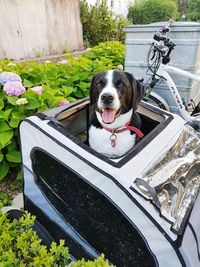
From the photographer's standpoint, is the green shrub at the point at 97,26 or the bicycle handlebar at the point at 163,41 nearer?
the bicycle handlebar at the point at 163,41

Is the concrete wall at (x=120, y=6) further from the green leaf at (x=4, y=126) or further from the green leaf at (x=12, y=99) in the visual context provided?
the green leaf at (x=4, y=126)

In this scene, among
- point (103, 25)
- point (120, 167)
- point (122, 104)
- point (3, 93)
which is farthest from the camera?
point (103, 25)

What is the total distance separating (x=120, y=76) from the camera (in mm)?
1806

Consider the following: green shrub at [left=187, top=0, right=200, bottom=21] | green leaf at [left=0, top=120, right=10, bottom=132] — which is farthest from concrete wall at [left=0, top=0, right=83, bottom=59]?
green shrub at [left=187, top=0, right=200, bottom=21]

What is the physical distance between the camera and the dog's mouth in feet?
5.83

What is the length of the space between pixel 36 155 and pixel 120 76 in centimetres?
80

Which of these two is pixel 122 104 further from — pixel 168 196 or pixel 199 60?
pixel 199 60

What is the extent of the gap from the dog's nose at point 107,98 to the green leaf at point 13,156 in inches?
37.3

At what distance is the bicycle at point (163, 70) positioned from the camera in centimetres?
267

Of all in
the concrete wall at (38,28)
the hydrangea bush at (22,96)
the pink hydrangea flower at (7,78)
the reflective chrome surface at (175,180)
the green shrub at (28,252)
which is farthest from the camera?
the concrete wall at (38,28)

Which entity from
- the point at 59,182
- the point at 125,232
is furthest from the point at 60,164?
the point at 125,232

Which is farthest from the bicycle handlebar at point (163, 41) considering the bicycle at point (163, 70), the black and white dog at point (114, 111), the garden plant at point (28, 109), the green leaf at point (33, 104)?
the green leaf at point (33, 104)

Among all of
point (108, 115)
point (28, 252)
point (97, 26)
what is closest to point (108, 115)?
point (108, 115)

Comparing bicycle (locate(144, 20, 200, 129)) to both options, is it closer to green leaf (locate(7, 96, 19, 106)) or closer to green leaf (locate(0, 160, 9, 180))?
green leaf (locate(7, 96, 19, 106))
